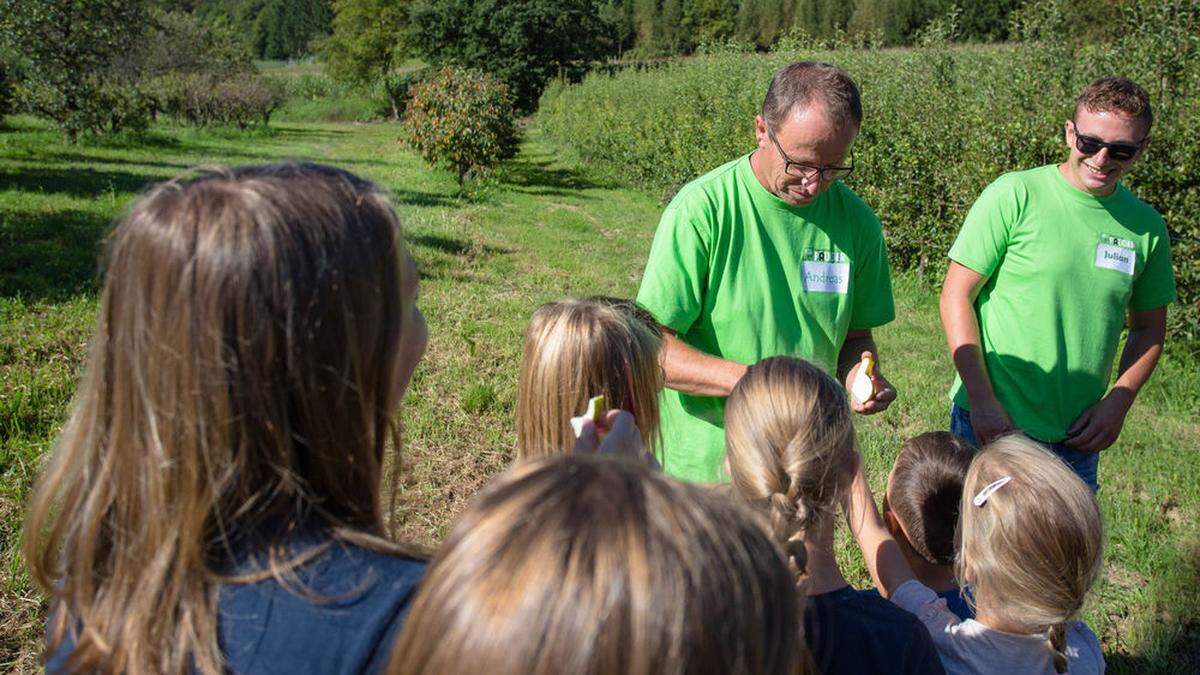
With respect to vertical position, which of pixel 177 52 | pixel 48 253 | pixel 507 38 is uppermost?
pixel 507 38

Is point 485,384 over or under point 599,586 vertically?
under

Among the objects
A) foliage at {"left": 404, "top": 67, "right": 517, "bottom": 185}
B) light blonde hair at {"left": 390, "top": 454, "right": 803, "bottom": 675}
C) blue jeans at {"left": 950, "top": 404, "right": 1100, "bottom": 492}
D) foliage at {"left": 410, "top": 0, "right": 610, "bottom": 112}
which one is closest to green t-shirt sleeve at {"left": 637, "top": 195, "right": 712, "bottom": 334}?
blue jeans at {"left": 950, "top": 404, "right": 1100, "bottom": 492}

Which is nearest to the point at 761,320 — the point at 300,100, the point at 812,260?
the point at 812,260

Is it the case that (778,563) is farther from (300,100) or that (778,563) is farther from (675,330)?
(300,100)

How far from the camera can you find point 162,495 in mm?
1034

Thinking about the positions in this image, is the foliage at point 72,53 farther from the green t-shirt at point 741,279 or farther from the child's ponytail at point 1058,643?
the child's ponytail at point 1058,643

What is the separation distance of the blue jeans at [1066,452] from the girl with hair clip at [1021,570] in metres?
1.07

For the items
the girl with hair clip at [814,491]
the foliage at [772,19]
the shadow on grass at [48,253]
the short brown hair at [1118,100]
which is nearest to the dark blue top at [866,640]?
the girl with hair clip at [814,491]

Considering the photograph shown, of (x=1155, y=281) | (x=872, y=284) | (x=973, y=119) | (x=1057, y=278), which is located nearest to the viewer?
(x=872, y=284)

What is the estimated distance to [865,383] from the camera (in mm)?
2395

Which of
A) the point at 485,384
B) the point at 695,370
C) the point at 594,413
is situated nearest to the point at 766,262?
the point at 695,370

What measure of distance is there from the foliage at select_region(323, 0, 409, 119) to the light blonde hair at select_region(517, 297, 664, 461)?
45854 millimetres

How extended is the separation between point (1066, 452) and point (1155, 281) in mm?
654

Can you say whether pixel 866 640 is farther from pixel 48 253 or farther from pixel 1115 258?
pixel 48 253
